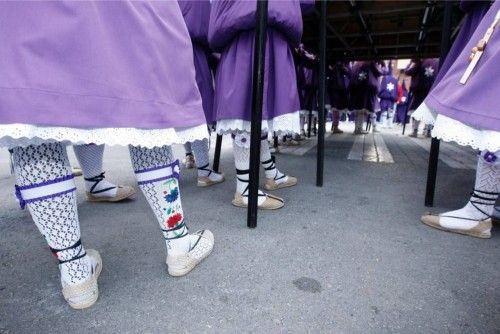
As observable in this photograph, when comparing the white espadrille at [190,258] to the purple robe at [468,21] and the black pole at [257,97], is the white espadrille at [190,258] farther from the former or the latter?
the purple robe at [468,21]

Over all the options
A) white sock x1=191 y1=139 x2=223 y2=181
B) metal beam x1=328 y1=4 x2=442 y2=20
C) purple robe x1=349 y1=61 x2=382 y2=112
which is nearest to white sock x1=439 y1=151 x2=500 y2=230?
white sock x1=191 y1=139 x2=223 y2=181

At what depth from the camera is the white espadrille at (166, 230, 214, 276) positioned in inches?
33.3

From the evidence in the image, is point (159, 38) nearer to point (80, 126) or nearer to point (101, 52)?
point (101, 52)

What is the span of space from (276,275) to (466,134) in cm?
56

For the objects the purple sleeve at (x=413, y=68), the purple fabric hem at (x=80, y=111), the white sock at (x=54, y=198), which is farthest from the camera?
the purple sleeve at (x=413, y=68)

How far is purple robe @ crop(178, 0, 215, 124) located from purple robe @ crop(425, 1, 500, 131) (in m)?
1.02

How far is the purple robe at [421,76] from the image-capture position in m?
3.88

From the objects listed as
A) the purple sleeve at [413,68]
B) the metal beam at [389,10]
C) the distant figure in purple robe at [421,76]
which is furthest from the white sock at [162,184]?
the purple sleeve at [413,68]

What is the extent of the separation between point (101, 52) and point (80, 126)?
0.49ft

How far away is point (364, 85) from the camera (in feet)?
14.8

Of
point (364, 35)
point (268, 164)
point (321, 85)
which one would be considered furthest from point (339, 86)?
point (268, 164)

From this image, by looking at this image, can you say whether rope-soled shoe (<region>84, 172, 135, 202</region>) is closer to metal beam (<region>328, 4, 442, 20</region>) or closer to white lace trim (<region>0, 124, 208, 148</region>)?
white lace trim (<region>0, 124, 208, 148</region>)

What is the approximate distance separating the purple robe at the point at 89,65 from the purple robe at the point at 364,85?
169 inches

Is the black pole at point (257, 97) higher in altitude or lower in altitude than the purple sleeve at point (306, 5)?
lower
